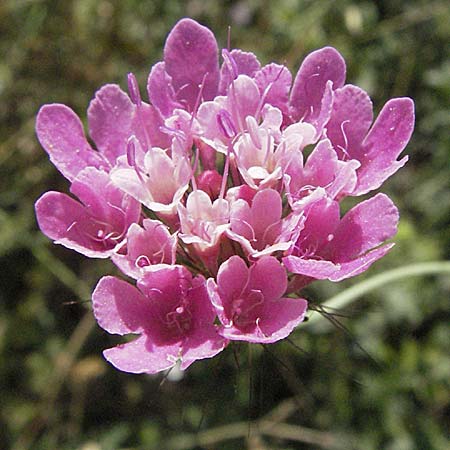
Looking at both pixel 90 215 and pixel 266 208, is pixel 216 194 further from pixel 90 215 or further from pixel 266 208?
pixel 90 215

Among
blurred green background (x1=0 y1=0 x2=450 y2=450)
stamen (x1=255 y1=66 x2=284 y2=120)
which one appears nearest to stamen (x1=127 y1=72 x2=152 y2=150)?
stamen (x1=255 y1=66 x2=284 y2=120)

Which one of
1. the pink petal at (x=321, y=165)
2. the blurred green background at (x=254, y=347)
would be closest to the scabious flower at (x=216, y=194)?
the pink petal at (x=321, y=165)

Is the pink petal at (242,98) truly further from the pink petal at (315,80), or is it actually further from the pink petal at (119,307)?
the pink petal at (119,307)

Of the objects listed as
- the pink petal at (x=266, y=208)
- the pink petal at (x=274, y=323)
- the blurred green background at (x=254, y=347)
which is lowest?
the blurred green background at (x=254, y=347)

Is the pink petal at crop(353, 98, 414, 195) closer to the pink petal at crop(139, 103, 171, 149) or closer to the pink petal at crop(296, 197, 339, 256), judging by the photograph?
the pink petal at crop(296, 197, 339, 256)

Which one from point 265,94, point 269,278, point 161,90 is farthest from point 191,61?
point 269,278

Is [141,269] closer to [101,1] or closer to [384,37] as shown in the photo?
[384,37]

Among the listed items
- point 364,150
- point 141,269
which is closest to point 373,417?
point 364,150
